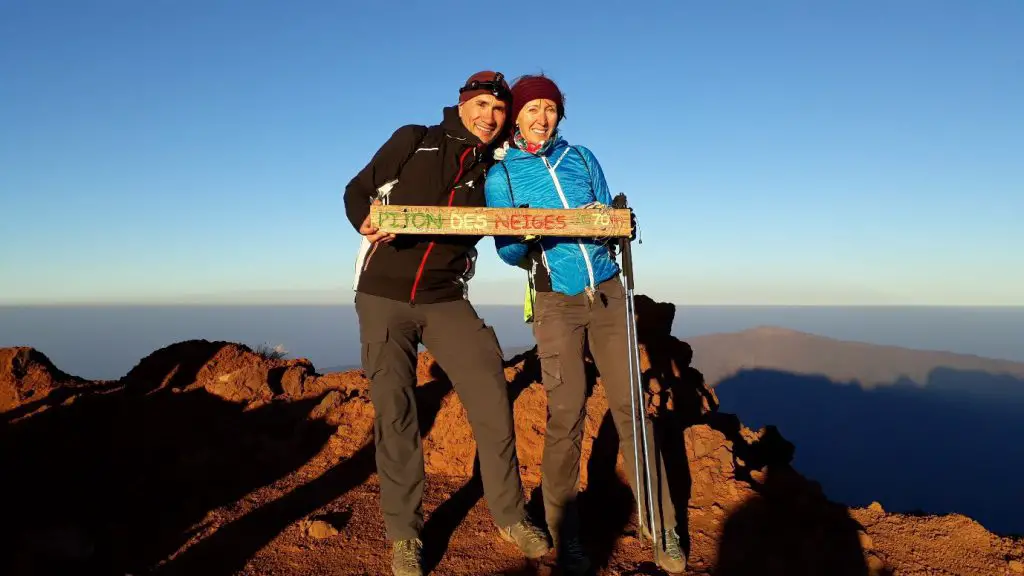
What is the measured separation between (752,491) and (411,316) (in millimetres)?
3226

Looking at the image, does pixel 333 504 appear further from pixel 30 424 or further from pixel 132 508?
pixel 30 424

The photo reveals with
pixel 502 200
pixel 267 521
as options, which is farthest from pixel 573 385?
pixel 267 521

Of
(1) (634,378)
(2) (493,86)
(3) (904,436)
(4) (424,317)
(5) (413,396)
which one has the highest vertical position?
(2) (493,86)

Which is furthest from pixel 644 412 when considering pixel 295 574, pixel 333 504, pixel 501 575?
pixel 333 504

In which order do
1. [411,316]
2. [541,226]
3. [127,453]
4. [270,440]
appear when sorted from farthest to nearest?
[270,440] → [127,453] → [411,316] → [541,226]

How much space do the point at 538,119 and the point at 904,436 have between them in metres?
106

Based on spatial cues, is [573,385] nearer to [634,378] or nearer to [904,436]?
[634,378]

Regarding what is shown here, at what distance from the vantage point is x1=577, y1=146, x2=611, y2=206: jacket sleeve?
11.7 ft

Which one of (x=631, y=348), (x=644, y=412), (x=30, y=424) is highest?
(x=631, y=348)

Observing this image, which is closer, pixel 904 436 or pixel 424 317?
pixel 424 317

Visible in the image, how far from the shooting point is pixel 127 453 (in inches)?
201

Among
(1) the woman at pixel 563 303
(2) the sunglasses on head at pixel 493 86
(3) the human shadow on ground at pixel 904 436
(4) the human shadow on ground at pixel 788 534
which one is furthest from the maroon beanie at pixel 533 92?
(3) the human shadow on ground at pixel 904 436

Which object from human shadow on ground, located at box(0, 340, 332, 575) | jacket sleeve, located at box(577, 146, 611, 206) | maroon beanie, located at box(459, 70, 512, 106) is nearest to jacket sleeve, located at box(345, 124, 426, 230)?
maroon beanie, located at box(459, 70, 512, 106)

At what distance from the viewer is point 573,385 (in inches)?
135
